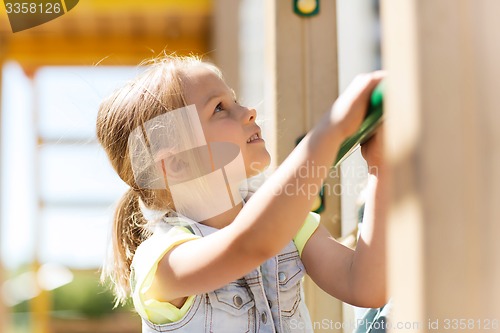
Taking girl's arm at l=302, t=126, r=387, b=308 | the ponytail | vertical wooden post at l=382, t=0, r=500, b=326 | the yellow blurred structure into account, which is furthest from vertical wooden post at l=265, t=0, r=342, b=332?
the yellow blurred structure

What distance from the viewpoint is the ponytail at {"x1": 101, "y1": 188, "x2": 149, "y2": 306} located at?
1.06 metres

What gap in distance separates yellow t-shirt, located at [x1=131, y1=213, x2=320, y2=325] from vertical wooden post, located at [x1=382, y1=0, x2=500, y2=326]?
432 millimetres

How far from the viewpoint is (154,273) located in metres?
0.87

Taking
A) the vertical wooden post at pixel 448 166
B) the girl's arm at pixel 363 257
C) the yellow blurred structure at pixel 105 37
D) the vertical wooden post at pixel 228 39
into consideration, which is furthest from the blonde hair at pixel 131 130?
the yellow blurred structure at pixel 105 37

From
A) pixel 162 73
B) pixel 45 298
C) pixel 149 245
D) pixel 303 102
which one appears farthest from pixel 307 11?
pixel 45 298

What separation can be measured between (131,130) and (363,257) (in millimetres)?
376

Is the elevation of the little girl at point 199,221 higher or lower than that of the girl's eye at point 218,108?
lower

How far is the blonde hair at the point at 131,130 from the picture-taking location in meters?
1.02

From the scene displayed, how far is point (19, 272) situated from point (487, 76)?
5.19 m

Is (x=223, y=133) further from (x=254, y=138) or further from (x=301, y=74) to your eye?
(x=301, y=74)

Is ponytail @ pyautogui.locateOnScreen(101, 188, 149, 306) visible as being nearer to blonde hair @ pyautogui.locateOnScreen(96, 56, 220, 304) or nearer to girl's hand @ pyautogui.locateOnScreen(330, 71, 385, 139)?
blonde hair @ pyautogui.locateOnScreen(96, 56, 220, 304)

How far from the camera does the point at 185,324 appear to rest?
35.0 inches

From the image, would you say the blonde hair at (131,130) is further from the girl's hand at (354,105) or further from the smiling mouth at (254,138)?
the girl's hand at (354,105)

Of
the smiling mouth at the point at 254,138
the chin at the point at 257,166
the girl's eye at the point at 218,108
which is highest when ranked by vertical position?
the girl's eye at the point at 218,108
